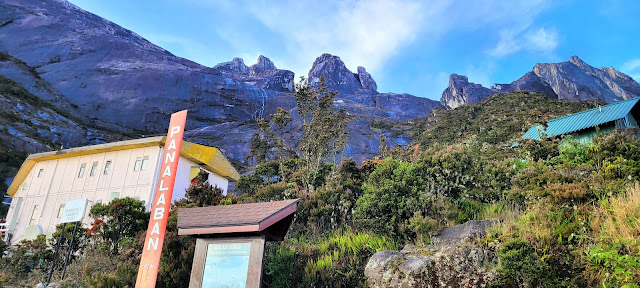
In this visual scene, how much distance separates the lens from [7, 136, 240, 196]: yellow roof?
69.5 ft

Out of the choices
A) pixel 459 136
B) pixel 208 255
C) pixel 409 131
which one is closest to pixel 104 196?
pixel 208 255

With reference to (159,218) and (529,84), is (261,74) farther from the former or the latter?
(159,218)

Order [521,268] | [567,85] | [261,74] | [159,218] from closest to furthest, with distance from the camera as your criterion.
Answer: [521,268] < [159,218] < [567,85] < [261,74]

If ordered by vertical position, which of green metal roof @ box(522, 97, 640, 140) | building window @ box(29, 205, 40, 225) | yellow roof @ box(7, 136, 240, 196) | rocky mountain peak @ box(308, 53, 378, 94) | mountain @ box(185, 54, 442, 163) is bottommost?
building window @ box(29, 205, 40, 225)

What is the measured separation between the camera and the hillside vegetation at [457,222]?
7160mm

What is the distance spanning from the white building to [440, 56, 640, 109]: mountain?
76958mm

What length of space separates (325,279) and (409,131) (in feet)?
171

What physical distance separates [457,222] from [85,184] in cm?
2038

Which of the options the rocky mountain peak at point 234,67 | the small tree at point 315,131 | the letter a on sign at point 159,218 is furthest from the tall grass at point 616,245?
the rocky mountain peak at point 234,67

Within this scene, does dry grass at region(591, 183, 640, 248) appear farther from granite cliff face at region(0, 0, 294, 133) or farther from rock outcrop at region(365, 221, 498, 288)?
granite cliff face at region(0, 0, 294, 133)

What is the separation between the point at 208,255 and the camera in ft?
26.0

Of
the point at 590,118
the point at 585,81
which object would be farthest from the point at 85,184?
the point at 585,81

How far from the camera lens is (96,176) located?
22234 mm

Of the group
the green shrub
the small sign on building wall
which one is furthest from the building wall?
the green shrub
